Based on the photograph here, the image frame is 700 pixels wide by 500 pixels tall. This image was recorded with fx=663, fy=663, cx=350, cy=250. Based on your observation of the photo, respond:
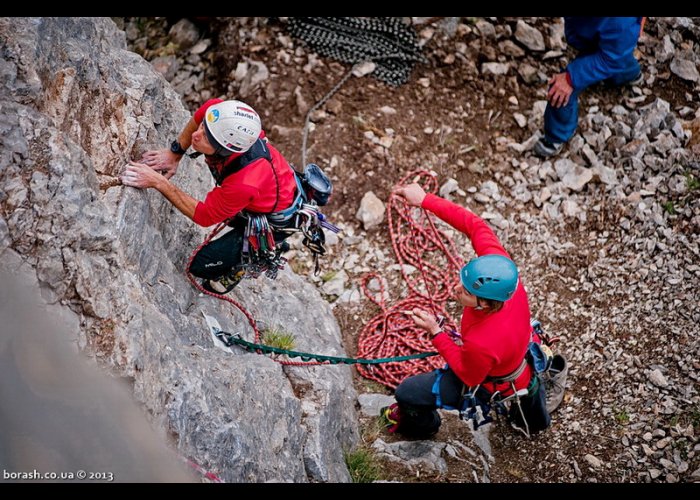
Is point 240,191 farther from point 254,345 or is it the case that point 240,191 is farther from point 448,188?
point 448,188

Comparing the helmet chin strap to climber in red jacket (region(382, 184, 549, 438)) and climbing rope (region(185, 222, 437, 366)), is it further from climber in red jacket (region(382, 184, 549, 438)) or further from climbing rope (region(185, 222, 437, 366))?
climber in red jacket (region(382, 184, 549, 438))

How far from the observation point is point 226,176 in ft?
14.6

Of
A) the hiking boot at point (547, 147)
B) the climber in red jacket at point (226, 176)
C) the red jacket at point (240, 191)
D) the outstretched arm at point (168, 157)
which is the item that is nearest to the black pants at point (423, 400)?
the climber in red jacket at point (226, 176)

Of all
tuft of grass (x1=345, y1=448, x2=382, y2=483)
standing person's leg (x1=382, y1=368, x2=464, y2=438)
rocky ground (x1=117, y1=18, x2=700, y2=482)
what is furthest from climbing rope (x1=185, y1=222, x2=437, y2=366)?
rocky ground (x1=117, y1=18, x2=700, y2=482)

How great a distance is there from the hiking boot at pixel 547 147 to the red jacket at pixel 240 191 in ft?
13.0

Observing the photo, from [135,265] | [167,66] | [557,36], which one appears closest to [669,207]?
[557,36]

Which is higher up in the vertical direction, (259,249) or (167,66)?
(259,249)

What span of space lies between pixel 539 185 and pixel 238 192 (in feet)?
14.2

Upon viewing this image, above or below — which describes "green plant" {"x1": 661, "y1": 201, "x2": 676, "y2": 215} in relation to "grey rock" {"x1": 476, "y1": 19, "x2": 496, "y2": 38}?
below

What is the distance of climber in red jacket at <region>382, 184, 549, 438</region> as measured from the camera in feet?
13.8

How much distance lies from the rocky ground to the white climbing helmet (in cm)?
278

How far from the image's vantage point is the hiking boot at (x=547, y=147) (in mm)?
7527

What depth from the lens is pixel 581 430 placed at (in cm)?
566

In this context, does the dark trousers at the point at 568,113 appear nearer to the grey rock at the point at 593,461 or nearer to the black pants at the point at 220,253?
the grey rock at the point at 593,461
